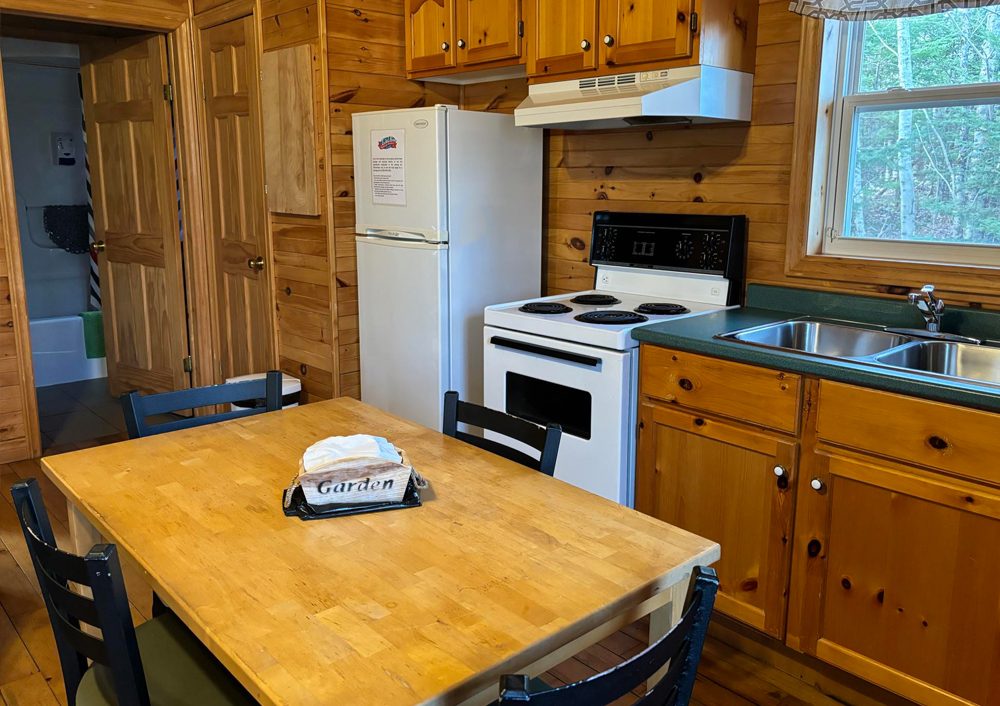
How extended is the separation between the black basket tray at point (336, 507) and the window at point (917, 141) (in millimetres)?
1834

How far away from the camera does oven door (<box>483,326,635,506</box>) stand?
252 cm

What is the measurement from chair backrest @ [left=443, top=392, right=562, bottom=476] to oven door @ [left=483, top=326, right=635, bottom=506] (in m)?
0.67

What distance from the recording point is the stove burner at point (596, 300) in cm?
304

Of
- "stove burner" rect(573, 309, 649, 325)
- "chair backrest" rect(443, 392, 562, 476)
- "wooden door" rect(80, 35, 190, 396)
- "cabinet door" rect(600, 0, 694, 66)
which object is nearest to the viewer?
"chair backrest" rect(443, 392, 562, 476)

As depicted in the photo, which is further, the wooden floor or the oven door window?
the oven door window

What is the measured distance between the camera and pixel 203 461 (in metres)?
1.76

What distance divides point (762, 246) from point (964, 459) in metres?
1.17

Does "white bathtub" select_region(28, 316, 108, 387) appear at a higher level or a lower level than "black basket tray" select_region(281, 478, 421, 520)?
lower

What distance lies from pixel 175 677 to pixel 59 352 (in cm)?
490

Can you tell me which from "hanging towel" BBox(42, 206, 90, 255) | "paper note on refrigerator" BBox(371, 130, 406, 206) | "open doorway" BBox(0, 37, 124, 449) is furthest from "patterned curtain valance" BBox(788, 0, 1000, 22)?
"hanging towel" BBox(42, 206, 90, 255)

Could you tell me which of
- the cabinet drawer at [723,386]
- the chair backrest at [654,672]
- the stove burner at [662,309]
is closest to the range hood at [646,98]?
the stove burner at [662,309]

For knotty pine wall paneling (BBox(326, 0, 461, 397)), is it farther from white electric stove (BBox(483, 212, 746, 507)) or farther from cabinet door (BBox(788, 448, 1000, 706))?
cabinet door (BBox(788, 448, 1000, 706))

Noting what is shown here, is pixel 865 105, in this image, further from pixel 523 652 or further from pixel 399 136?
pixel 523 652

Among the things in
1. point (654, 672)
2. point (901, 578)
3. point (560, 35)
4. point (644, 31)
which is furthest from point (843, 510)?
point (560, 35)
